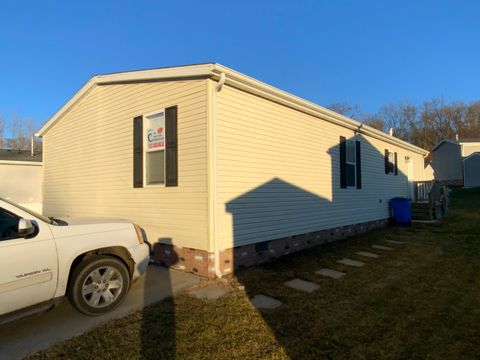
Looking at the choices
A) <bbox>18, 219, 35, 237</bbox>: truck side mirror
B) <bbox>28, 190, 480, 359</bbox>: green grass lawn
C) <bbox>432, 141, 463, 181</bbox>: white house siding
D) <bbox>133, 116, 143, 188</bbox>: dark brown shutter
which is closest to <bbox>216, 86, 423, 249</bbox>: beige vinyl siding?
<bbox>28, 190, 480, 359</bbox>: green grass lawn

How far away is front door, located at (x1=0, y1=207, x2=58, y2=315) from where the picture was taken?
333cm

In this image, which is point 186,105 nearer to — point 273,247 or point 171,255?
point 171,255

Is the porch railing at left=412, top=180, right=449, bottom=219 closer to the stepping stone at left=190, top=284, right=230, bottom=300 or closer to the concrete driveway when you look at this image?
the stepping stone at left=190, top=284, right=230, bottom=300

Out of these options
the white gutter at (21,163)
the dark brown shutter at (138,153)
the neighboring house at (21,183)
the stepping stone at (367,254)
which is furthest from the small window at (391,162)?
the white gutter at (21,163)

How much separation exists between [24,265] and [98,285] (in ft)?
3.35

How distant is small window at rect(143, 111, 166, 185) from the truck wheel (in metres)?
2.59

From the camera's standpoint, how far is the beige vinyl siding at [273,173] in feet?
19.9

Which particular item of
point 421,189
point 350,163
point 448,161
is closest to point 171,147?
point 350,163

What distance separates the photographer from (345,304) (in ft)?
14.9

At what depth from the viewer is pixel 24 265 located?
3.45 metres

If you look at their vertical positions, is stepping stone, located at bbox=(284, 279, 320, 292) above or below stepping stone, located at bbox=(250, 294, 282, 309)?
above

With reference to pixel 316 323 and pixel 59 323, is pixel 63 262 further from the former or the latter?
pixel 316 323

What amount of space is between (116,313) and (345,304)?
3077 millimetres

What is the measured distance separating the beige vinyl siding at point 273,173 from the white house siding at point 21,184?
405 inches
